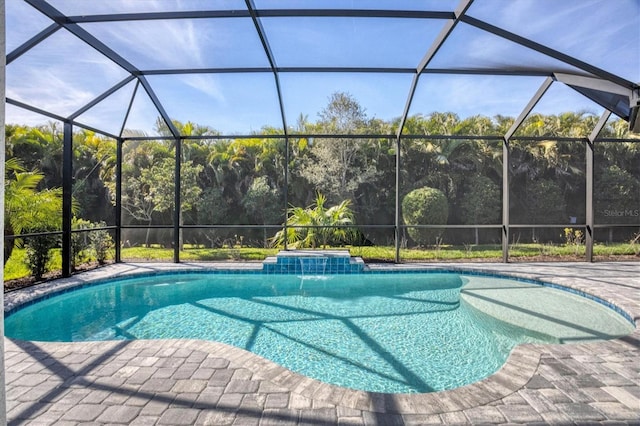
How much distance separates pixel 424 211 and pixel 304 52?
666 cm

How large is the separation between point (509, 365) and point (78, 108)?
7239 mm

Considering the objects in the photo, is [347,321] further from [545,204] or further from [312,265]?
[545,204]

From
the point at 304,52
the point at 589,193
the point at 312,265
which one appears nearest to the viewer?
the point at 304,52

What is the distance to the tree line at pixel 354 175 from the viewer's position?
455 inches

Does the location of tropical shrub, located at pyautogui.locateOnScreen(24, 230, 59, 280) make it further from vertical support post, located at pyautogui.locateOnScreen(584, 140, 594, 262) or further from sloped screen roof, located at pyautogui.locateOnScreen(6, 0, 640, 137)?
vertical support post, located at pyautogui.locateOnScreen(584, 140, 594, 262)

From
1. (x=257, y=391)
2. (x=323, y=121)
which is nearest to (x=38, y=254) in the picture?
(x=257, y=391)

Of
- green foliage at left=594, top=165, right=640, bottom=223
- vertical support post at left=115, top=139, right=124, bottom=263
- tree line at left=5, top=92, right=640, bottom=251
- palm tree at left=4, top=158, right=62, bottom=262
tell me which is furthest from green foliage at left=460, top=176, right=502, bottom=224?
palm tree at left=4, top=158, right=62, bottom=262

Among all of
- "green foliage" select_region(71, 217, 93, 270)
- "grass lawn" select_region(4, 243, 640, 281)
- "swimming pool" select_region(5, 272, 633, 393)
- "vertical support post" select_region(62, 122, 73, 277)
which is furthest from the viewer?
"grass lawn" select_region(4, 243, 640, 281)

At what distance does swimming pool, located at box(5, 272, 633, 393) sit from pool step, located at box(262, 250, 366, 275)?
51cm

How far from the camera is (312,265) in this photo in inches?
295

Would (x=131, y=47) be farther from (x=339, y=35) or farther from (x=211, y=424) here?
(x=211, y=424)

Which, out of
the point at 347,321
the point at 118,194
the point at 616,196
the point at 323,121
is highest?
the point at 323,121

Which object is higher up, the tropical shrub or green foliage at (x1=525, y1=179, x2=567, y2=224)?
green foliage at (x1=525, y1=179, x2=567, y2=224)

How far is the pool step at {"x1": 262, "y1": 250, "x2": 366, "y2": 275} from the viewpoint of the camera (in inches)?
292
